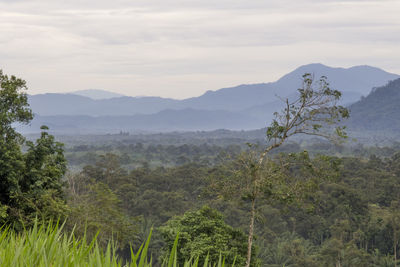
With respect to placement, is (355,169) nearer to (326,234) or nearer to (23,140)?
(326,234)

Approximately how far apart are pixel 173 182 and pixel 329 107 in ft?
112

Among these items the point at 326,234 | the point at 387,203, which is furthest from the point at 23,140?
the point at 387,203

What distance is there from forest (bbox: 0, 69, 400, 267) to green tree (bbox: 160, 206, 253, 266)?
0.16 feet

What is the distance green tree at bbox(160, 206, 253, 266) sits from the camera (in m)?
18.0

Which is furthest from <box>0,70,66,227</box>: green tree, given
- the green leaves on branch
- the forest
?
the green leaves on branch

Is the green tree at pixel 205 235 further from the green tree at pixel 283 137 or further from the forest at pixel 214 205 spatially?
the green tree at pixel 283 137

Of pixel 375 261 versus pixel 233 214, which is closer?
pixel 375 261

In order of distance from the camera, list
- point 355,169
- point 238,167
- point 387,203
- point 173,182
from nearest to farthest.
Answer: point 238,167
point 387,203
point 173,182
point 355,169

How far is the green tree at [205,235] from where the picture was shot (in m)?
18.0

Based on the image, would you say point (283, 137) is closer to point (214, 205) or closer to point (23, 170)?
point (23, 170)

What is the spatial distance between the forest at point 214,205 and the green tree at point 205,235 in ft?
0.16

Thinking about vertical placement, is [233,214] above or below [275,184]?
below

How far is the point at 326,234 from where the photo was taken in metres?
39.5

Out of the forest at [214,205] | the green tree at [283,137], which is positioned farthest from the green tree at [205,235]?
the green tree at [283,137]
